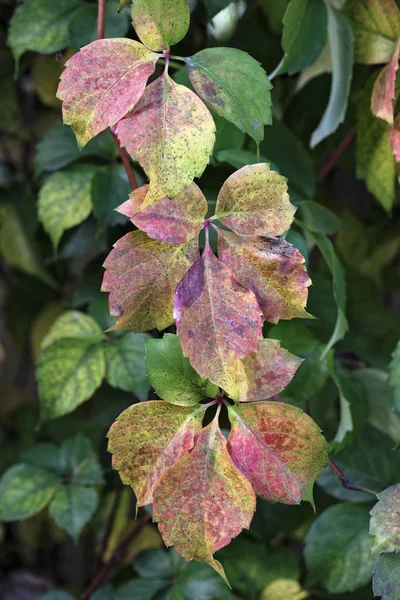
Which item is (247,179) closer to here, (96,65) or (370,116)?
(96,65)

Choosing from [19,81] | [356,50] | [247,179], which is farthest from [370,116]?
[19,81]

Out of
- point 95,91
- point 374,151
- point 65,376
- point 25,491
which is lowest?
point 25,491

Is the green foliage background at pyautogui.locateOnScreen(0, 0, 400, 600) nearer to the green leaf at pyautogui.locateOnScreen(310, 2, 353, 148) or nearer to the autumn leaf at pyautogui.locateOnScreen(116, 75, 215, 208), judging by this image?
the green leaf at pyautogui.locateOnScreen(310, 2, 353, 148)

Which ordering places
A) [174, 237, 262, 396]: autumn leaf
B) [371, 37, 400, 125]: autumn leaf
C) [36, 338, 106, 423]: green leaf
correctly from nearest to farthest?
[174, 237, 262, 396]: autumn leaf → [371, 37, 400, 125]: autumn leaf → [36, 338, 106, 423]: green leaf

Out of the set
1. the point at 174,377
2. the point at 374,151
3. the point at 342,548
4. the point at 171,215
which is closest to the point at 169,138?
the point at 171,215

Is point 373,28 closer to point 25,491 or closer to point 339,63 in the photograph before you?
point 339,63

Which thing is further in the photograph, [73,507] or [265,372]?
[73,507]

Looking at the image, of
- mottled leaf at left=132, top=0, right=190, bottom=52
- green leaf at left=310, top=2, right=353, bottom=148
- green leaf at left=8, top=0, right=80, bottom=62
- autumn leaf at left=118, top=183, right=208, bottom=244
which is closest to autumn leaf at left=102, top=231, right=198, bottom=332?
autumn leaf at left=118, top=183, right=208, bottom=244
